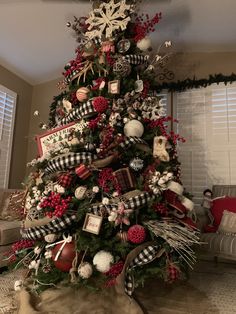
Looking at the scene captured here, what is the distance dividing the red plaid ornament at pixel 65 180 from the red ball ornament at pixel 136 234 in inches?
19.7

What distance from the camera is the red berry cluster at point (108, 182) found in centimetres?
172

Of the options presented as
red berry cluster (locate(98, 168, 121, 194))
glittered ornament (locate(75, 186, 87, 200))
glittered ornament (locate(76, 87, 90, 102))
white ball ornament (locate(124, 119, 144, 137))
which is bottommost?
glittered ornament (locate(75, 186, 87, 200))

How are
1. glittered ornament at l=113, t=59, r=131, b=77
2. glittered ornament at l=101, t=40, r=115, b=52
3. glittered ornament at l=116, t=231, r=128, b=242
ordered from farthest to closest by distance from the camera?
glittered ornament at l=101, t=40, r=115, b=52 → glittered ornament at l=113, t=59, r=131, b=77 → glittered ornament at l=116, t=231, r=128, b=242

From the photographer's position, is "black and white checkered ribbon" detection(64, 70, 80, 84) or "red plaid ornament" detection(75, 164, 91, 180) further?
"black and white checkered ribbon" detection(64, 70, 80, 84)

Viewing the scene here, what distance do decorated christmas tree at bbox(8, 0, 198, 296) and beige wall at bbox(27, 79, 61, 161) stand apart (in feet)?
6.31

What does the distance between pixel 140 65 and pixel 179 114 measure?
1455 mm

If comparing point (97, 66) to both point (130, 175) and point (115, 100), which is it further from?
point (130, 175)

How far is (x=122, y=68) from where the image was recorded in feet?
6.42

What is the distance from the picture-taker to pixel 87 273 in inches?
59.6

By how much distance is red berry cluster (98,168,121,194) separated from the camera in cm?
172

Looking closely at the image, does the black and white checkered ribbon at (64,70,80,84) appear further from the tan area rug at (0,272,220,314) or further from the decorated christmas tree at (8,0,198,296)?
the tan area rug at (0,272,220,314)

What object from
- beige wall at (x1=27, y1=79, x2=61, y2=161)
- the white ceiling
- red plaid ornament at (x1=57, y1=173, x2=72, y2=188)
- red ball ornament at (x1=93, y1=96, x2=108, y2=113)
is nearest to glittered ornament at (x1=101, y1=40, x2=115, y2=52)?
red ball ornament at (x1=93, y1=96, x2=108, y2=113)

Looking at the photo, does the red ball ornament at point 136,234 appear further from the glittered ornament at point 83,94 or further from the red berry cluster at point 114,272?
the glittered ornament at point 83,94

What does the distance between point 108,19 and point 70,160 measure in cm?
127
